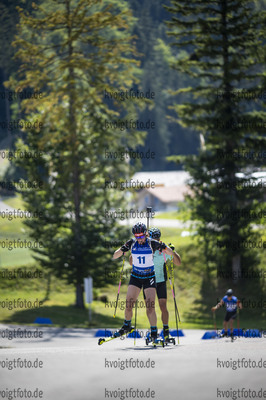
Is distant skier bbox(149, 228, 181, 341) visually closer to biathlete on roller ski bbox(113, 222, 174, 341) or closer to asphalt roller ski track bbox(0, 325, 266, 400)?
biathlete on roller ski bbox(113, 222, 174, 341)

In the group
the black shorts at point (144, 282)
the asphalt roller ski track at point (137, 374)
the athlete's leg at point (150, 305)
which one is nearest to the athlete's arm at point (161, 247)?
the black shorts at point (144, 282)

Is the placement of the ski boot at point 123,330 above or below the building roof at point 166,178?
below

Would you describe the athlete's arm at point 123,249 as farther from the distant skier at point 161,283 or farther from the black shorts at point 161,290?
→ the black shorts at point 161,290

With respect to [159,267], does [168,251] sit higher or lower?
higher

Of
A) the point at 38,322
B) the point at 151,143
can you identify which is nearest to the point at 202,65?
the point at 38,322

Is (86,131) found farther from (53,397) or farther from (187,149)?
(187,149)

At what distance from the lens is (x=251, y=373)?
1028cm

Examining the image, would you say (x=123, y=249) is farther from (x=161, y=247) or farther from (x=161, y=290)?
(x=161, y=290)

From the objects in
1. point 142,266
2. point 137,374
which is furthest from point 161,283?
point 137,374

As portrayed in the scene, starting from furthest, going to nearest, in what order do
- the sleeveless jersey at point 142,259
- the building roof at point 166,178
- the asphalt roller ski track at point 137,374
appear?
the building roof at point 166,178 < the sleeveless jersey at point 142,259 < the asphalt roller ski track at point 137,374

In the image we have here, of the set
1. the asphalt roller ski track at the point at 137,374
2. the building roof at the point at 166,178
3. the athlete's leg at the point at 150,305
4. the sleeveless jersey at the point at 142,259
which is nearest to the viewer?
the asphalt roller ski track at the point at 137,374

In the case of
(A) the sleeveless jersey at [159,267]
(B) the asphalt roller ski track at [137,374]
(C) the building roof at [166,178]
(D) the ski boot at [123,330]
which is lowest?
(B) the asphalt roller ski track at [137,374]

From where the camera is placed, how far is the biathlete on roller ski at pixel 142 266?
42.1 ft

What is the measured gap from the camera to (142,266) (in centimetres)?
1309
